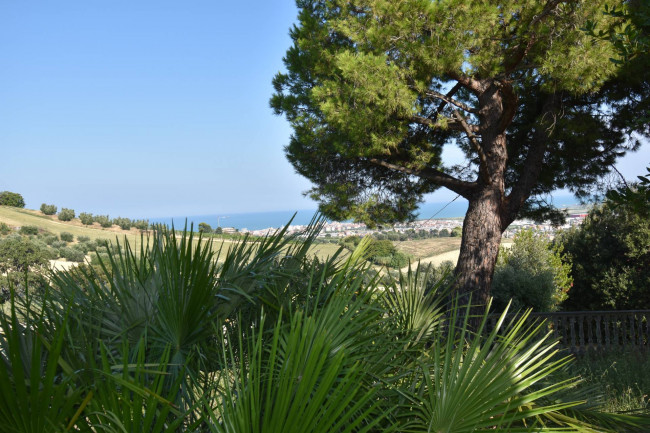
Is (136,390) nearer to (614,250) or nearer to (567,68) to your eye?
(567,68)

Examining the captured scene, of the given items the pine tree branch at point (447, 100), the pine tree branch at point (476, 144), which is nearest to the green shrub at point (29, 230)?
the pine tree branch at point (447, 100)

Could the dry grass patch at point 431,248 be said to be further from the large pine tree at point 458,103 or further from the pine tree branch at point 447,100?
the pine tree branch at point 447,100

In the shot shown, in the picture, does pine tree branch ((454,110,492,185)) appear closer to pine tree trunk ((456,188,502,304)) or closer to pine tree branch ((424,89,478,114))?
pine tree branch ((424,89,478,114))

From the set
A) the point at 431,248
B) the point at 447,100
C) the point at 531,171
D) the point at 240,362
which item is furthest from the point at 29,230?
the point at 240,362

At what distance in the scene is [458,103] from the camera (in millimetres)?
7938

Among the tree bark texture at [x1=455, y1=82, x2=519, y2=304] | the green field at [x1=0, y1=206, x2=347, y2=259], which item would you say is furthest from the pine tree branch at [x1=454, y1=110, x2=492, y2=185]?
the green field at [x1=0, y1=206, x2=347, y2=259]

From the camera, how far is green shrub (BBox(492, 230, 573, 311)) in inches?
468

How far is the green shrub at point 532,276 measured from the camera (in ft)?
39.0

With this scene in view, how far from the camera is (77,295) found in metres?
2.10

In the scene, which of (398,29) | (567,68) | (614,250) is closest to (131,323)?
(398,29)

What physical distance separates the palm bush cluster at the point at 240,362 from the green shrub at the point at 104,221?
110 ft

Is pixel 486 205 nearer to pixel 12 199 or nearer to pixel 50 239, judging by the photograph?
pixel 50 239

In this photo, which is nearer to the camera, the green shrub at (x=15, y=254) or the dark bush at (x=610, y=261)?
the dark bush at (x=610, y=261)

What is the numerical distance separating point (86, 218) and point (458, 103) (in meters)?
32.9
